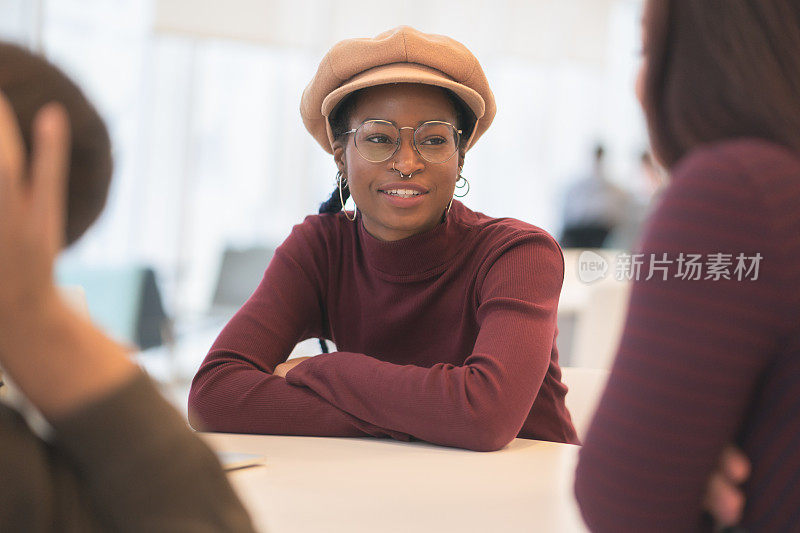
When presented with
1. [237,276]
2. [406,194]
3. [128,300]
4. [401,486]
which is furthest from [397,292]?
[237,276]

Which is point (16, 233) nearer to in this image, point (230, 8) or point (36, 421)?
point (36, 421)

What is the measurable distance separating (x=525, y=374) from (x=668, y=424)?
0.66 meters

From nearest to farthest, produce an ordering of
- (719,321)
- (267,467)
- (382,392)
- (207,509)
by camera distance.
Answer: (207,509), (719,321), (267,467), (382,392)

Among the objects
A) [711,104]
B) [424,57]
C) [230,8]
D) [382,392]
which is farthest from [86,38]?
[711,104]

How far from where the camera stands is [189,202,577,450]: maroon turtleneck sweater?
138 cm

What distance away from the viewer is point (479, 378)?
4.56ft

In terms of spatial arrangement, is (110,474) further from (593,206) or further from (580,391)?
(593,206)

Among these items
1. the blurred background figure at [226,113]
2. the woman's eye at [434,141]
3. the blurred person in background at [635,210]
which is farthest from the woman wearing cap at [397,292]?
the blurred person in background at [635,210]

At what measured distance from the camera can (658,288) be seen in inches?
29.9

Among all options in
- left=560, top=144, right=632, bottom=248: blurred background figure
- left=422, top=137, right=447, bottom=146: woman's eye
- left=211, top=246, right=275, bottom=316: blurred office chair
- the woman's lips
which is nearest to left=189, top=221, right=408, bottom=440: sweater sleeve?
the woman's lips

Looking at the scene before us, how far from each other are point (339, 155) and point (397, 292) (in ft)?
1.22

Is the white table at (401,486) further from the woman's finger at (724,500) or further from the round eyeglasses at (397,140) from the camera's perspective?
the round eyeglasses at (397,140)

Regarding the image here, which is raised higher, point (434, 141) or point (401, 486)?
point (434, 141)

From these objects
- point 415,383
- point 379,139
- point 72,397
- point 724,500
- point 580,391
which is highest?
point 379,139
